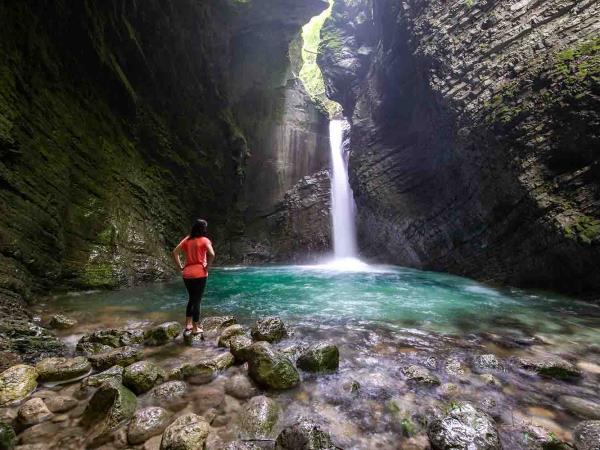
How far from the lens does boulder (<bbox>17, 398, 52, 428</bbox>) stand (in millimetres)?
3465

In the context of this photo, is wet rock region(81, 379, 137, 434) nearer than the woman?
Yes

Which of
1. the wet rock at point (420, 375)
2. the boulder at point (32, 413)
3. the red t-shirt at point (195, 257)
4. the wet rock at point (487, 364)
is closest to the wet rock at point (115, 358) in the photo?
the boulder at point (32, 413)

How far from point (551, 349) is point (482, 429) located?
3.59 meters

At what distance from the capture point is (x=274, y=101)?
24688mm

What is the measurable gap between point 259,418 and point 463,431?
6.84 ft

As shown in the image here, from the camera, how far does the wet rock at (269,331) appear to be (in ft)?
19.6

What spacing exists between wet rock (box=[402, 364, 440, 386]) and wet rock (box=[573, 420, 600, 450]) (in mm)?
1448

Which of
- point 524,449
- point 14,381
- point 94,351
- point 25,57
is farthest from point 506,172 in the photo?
point 25,57

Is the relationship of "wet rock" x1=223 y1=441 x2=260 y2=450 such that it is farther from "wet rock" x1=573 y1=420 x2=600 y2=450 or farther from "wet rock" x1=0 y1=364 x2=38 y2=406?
"wet rock" x1=573 y1=420 x2=600 y2=450

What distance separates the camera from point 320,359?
4.82 meters

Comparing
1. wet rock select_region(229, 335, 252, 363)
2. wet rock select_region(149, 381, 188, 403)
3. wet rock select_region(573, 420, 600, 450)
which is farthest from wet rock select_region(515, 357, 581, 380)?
wet rock select_region(149, 381, 188, 403)

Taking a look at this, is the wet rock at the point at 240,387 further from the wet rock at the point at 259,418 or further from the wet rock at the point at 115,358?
the wet rock at the point at 115,358

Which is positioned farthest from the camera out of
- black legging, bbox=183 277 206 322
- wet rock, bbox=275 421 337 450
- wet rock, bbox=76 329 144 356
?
black legging, bbox=183 277 206 322

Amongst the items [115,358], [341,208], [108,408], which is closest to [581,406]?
[108,408]
